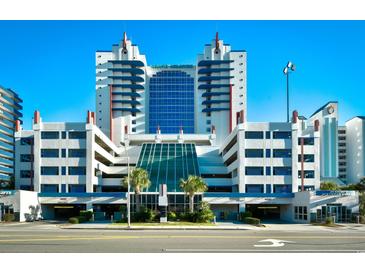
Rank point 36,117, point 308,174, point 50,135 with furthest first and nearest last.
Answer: point 308,174
point 36,117
point 50,135

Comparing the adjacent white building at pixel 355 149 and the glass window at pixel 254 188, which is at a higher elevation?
the adjacent white building at pixel 355 149

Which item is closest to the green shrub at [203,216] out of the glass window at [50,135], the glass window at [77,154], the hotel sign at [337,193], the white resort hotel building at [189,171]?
the white resort hotel building at [189,171]

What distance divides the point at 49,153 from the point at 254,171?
38.9m

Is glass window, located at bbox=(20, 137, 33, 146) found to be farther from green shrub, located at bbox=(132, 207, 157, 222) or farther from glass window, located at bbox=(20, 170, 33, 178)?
green shrub, located at bbox=(132, 207, 157, 222)

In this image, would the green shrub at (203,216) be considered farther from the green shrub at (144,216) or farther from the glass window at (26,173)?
the glass window at (26,173)

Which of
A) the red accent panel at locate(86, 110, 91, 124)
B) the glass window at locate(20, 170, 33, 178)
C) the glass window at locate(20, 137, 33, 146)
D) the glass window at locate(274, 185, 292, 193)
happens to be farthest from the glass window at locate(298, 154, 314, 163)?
the glass window at locate(20, 137, 33, 146)

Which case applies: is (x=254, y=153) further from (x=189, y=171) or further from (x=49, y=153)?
(x=49, y=153)

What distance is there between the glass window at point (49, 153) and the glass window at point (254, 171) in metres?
36.0

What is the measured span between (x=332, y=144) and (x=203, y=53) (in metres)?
65.4

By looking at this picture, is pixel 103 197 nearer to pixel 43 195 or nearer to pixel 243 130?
pixel 43 195

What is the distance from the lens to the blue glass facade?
509ft

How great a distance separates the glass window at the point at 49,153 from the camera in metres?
69.8

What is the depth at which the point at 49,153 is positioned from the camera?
2753 inches

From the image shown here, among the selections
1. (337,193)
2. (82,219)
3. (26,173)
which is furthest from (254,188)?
(26,173)
